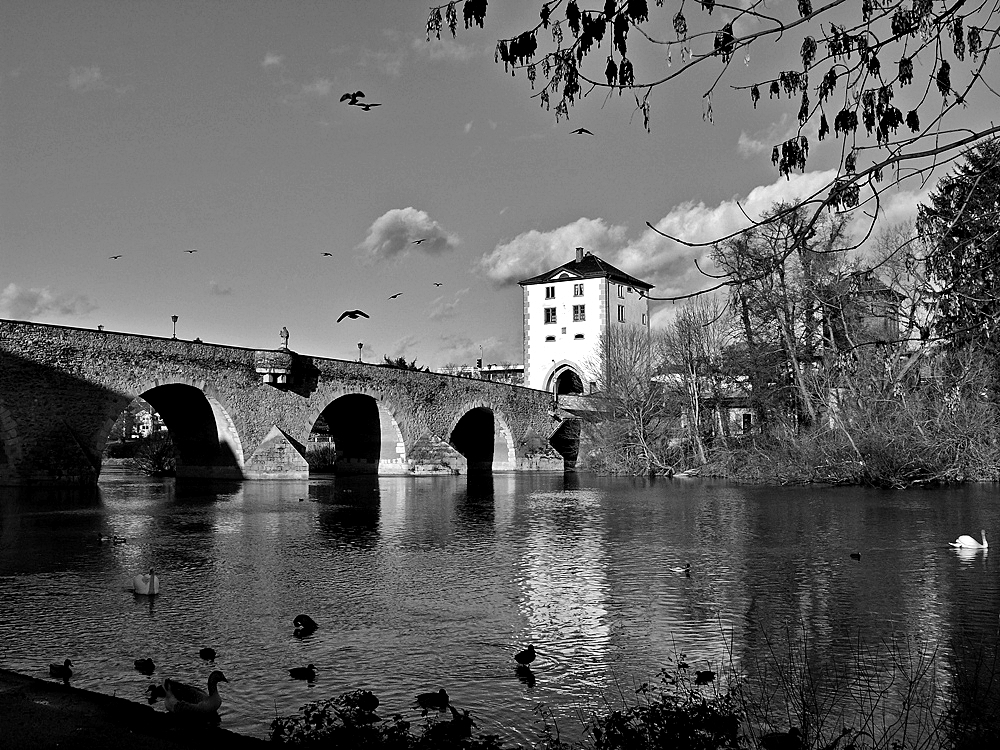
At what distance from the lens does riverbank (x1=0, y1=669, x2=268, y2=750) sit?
4594 mm

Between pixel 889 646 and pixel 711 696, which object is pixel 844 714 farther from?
pixel 889 646

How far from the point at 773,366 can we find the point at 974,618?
25.3m

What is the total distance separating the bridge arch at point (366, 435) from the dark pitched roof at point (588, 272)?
63.1ft

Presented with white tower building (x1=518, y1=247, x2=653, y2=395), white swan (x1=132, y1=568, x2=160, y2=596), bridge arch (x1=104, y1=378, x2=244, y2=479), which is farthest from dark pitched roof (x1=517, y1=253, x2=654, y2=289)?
white swan (x1=132, y1=568, x2=160, y2=596)

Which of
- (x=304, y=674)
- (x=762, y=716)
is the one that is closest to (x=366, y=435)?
(x=304, y=674)

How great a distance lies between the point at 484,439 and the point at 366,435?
708 cm

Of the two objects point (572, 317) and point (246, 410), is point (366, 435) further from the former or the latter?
point (572, 317)

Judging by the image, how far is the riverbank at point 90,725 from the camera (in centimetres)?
459

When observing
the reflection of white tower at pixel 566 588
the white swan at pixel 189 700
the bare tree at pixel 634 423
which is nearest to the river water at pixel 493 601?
the reflection of white tower at pixel 566 588

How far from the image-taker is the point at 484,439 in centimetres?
4284

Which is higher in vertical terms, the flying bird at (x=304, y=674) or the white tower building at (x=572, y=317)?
the white tower building at (x=572, y=317)

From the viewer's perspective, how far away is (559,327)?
175 feet

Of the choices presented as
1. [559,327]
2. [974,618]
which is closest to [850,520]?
[974,618]

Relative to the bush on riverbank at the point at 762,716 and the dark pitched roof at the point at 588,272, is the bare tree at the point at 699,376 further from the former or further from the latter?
the bush on riverbank at the point at 762,716
